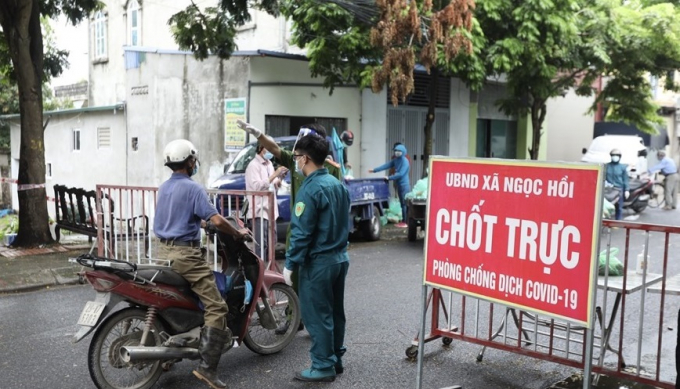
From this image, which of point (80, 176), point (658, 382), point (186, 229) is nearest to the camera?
point (658, 382)

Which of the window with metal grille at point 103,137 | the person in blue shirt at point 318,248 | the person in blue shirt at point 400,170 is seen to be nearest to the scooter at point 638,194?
the person in blue shirt at point 400,170

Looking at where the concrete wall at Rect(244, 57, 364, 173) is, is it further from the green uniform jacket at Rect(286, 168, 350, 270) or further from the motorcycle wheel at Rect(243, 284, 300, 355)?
the green uniform jacket at Rect(286, 168, 350, 270)

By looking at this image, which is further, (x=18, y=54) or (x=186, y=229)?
(x=18, y=54)

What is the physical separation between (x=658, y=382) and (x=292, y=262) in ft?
8.64

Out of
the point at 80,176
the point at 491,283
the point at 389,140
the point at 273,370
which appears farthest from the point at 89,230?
the point at 80,176

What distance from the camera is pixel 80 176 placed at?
21.0m

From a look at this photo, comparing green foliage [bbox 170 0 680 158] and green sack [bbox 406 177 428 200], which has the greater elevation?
green foliage [bbox 170 0 680 158]

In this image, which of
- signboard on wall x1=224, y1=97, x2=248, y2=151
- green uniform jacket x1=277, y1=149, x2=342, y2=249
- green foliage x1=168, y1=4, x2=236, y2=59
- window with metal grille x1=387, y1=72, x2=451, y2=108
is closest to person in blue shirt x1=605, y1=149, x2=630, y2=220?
window with metal grille x1=387, y1=72, x2=451, y2=108

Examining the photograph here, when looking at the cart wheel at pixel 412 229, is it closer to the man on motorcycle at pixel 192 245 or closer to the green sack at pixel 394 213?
the green sack at pixel 394 213

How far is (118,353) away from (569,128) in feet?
83.7

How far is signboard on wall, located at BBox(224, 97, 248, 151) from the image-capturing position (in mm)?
14586

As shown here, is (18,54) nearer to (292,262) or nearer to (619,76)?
(292,262)

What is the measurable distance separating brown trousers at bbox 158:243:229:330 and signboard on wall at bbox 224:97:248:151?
1000cm

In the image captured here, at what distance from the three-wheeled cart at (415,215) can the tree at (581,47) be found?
4.00 m
